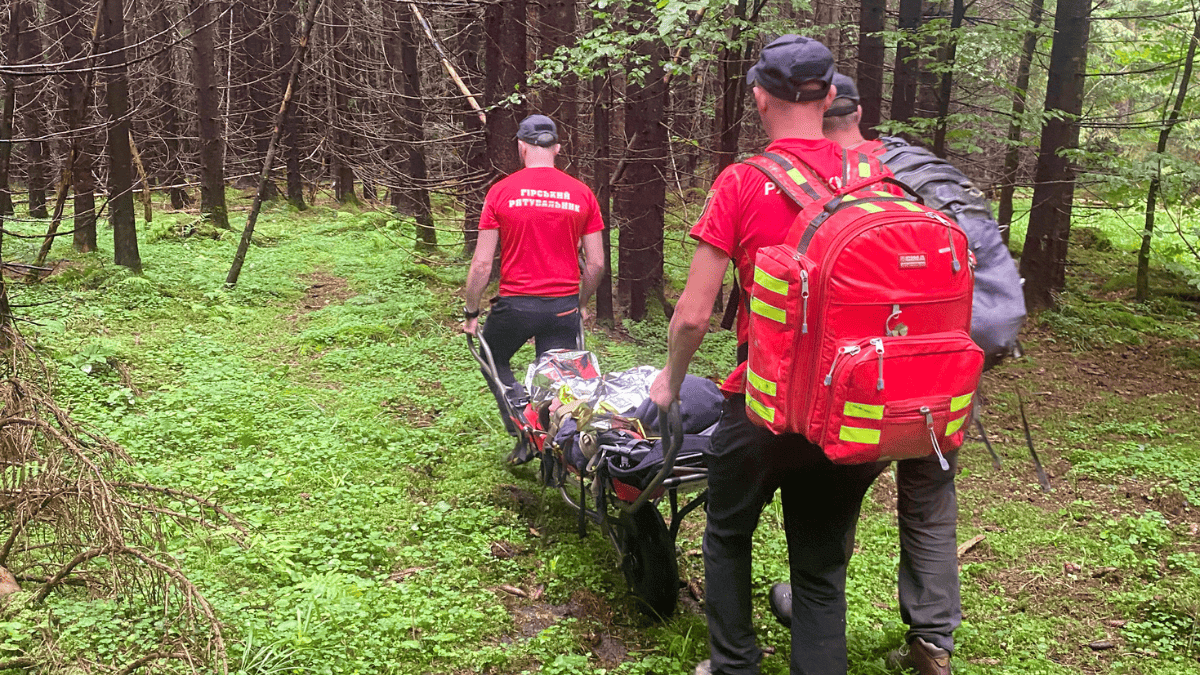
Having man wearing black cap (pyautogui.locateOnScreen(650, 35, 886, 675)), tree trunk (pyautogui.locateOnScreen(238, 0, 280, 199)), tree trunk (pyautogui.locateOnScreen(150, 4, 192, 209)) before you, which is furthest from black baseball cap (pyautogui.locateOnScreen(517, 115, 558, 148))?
tree trunk (pyautogui.locateOnScreen(238, 0, 280, 199))

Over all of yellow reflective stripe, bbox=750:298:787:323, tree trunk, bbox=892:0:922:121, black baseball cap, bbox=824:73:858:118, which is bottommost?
yellow reflective stripe, bbox=750:298:787:323

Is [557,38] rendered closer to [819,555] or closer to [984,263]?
[984,263]

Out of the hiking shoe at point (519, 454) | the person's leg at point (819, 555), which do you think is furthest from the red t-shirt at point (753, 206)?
the hiking shoe at point (519, 454)

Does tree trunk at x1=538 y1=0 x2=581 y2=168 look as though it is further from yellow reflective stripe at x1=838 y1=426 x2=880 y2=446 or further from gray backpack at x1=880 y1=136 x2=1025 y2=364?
yellow reflective stripe at x1=838 y1=426 x2=880 y2=446

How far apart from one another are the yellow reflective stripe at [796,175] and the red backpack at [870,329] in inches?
4.9

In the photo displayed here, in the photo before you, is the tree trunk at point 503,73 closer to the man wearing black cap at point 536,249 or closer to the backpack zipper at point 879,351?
the man wearing black cap at point 536,249

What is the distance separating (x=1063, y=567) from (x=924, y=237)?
3337 millimetres

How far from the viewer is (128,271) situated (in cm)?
1118

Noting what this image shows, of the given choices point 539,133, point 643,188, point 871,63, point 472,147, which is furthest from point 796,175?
point 472,147

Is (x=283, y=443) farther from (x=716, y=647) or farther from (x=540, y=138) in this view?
(x=716, y=647)

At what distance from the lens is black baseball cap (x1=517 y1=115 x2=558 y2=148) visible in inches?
214

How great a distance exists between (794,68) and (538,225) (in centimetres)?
295

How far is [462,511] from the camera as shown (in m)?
5.21

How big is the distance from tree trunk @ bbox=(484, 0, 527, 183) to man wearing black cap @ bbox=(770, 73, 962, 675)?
722 centimetres
